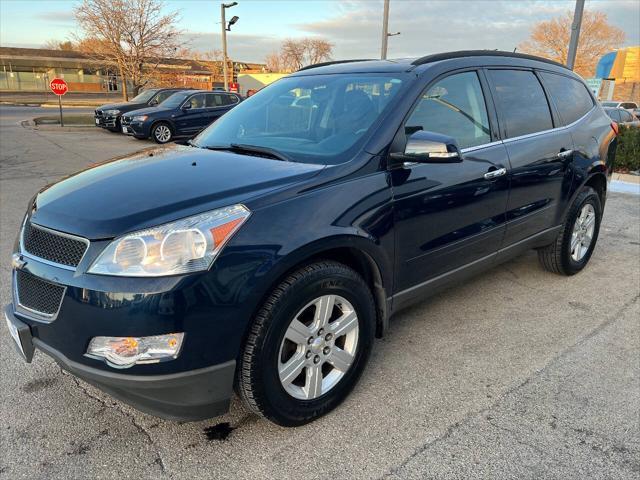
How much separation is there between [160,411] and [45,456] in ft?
2.15

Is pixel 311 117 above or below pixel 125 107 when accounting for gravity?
above

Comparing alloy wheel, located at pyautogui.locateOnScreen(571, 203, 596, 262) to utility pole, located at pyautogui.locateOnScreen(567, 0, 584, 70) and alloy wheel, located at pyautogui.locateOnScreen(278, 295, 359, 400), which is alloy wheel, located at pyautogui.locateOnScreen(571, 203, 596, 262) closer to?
alloy wheel, located at pyautogui.locateOnScreen(278, 295, 359, 400)

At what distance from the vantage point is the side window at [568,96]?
13.7ft

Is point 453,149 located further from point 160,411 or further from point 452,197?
point 160,411

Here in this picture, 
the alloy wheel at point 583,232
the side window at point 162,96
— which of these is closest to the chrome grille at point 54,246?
the alloy wheel at point 583,232

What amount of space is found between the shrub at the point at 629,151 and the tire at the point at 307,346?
10.1 meters

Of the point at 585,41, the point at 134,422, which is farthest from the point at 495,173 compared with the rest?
the point at 585,41

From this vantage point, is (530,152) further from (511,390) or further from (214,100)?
(214,100)

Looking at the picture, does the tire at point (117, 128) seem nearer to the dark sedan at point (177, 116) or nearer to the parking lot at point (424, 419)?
the dark sedan at point (177, 116)

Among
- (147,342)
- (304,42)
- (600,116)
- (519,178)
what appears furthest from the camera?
(304,42)

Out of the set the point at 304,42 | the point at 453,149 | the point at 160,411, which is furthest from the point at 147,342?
the point at 304,42

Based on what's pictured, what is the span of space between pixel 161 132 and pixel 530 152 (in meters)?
13.9

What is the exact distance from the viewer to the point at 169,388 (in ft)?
6.68

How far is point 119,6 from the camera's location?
24656mm
